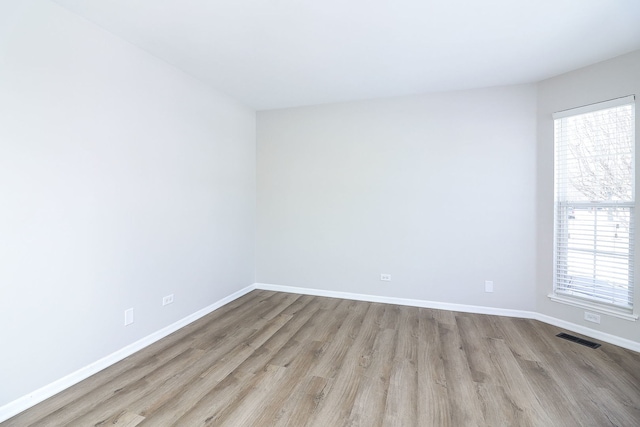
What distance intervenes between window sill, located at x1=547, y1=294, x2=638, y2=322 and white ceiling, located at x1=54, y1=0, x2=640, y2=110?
242 centimetres

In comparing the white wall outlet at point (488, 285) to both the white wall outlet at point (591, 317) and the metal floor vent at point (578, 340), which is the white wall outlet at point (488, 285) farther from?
the white wall outlet at point (591, 317)

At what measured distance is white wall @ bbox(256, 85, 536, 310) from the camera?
349cm

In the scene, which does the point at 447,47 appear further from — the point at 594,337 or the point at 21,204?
the point at 21,204

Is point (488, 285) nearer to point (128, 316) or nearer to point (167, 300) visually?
point (167, 300)

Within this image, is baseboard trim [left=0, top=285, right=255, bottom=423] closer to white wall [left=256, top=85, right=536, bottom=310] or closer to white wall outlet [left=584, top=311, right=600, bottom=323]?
white wall [left=256, top=85, right=536, bottom=310]

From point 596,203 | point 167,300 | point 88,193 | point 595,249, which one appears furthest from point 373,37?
point 167,300

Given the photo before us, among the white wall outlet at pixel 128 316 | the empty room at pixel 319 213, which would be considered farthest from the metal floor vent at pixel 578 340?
the white wall outlet at pixel 128 316

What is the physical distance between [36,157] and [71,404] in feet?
5.47

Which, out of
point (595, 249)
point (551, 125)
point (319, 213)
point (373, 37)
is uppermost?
point (373, 37)

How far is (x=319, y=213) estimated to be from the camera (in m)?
4.30

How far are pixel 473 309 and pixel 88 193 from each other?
4.17 m

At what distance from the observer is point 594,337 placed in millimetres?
2943

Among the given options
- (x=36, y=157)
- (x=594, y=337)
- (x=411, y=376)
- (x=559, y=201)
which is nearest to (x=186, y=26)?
(x=36, y=157)

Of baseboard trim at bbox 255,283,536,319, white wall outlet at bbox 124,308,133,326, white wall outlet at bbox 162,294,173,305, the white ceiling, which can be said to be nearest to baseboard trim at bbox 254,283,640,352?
baseboard trim at bbox 255,283,536,319
